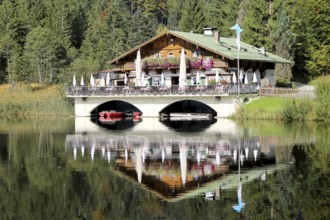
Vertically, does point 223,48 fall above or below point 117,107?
above

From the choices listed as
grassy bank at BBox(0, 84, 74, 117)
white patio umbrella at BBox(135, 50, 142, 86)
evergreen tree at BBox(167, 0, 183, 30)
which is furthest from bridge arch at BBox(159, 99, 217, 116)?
evergreen tree at BBox(167, 0, 183, 30)

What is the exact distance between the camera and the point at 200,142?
34500 millimetres

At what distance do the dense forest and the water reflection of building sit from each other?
108 feet

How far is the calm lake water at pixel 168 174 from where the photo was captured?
18016mm

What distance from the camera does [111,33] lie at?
93.1 meters

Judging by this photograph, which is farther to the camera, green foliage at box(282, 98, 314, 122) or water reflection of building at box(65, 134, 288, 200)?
green foliage at box(282, 98, 314, 122)

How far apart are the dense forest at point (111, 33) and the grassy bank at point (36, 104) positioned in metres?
4.18

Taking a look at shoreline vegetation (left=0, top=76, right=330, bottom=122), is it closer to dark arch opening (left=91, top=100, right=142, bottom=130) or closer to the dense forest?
dark arch opening (left=91, top=100, right=142, bottom=130)

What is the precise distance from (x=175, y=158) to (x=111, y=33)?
66804 mm

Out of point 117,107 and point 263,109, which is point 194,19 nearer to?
point 117,107

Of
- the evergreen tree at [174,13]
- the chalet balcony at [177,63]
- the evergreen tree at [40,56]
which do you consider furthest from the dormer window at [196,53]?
the evergreen tree at [174,13]

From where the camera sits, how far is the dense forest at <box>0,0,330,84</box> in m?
71.9

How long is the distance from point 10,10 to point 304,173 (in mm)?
69096

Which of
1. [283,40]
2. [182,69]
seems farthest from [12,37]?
[182,69]
